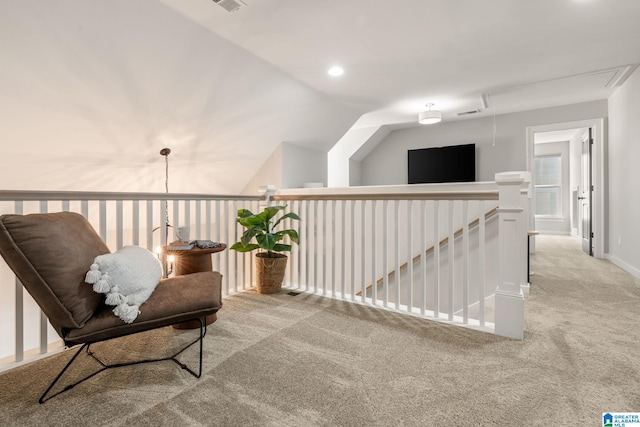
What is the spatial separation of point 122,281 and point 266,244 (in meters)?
1.40

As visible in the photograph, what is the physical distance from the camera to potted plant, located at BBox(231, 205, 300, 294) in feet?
9.23

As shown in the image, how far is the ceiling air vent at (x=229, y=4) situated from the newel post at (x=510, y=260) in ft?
7.09

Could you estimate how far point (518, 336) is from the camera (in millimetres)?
1958

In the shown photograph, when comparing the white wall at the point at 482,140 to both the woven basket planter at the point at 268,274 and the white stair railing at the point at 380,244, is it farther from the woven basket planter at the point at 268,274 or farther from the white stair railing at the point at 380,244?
the woven basket planter at the point at 268,274

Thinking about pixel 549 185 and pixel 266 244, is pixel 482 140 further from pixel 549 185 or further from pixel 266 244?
pixel 266 244

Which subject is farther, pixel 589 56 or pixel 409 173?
pixel 409 173

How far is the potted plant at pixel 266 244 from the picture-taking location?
2.81 m

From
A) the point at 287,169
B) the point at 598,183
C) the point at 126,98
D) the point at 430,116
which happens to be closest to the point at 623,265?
the point at 598,183

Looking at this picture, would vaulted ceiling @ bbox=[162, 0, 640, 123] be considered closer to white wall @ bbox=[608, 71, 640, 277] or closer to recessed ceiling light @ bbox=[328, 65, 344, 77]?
recessed ceiling light @ bbox=[328, 65, 344, 77]

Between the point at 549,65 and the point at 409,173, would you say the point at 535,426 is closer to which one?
the point at 549,65

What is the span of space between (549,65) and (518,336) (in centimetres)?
320

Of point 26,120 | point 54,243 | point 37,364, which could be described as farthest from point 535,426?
point 26,120

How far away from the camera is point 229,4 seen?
2.30 meters

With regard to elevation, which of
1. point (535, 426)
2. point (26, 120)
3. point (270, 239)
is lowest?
point (535, 426)
